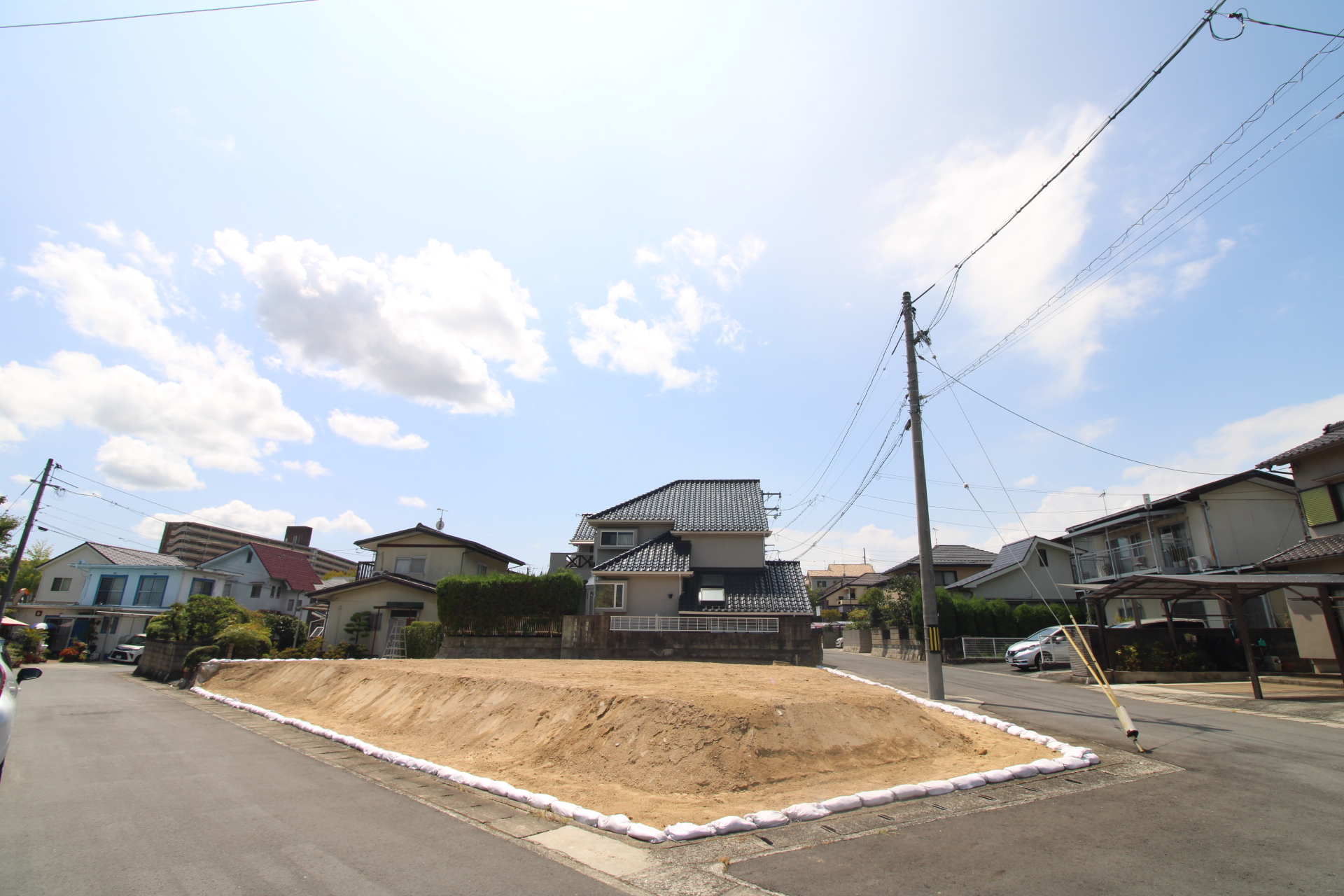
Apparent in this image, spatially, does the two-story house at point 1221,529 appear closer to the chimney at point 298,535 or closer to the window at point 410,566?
the window at point 410,566

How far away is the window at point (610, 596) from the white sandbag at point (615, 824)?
59.7ft

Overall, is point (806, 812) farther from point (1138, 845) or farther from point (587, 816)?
point (1138, 845)

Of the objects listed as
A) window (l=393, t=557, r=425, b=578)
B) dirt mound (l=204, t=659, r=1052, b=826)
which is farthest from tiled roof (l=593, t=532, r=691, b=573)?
dirt mound (l=204, t=659, r=1052, b=826)

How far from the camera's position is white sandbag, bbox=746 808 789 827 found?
5.64 m

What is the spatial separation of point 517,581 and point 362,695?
28.1 ft

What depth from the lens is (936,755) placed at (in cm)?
837

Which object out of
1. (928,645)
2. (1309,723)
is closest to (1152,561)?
(1309,723)

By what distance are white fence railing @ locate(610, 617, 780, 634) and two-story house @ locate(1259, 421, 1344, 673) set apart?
1492 centimetres

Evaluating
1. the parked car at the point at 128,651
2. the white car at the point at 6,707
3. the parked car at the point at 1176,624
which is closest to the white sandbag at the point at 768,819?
the white car at the point at 6,707

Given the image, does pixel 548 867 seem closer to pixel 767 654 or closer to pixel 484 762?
pixel 484 762

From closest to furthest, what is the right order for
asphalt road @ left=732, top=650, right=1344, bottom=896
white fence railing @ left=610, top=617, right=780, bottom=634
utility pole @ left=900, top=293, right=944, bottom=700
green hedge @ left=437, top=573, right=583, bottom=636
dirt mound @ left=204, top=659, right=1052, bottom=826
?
asphalt road @ left=732, top=650, right=1344, bottom=896 < dirt mound @ left=204, top=659, right=1052, bottom=826 < utility pole @ left=900, top=293, right=944, bottom=700 < white fence railing @ left=610, top=617, right=780, bottom=634 < green hedge @ left=437, top=573, right=583, bottom=636

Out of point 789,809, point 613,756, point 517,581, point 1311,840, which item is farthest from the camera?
point 517,581

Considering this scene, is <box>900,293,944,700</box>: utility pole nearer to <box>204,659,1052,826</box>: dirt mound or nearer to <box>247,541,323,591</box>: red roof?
<box>204,659,1052,826</box>: dirt mound

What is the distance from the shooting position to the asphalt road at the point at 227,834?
439 cm
